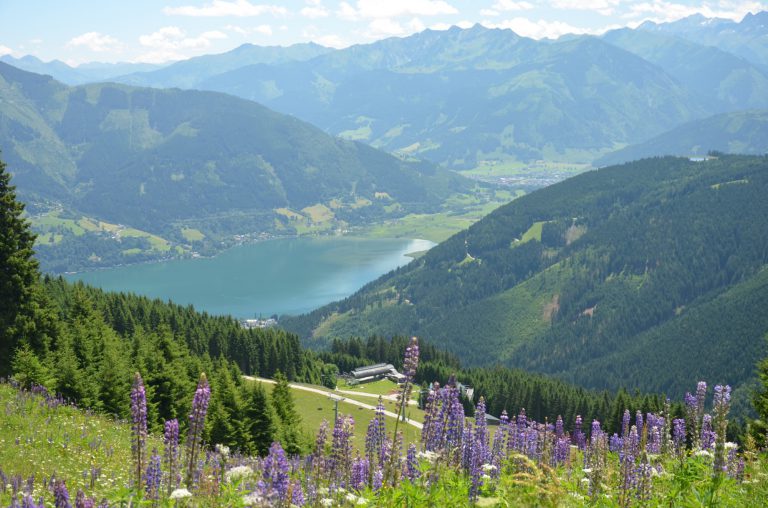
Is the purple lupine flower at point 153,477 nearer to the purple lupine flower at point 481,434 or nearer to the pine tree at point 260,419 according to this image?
the purple lupine flower at point 481,434

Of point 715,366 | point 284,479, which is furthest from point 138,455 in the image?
point 715,366

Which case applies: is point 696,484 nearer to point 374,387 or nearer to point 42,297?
point 42,297

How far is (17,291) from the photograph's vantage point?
50.5 m

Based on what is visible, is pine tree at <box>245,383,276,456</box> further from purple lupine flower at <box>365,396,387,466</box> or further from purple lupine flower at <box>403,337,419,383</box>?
purple lupine flower at <box>403,337,419,383</box>

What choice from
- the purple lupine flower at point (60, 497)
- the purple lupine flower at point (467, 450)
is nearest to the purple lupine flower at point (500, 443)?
the purple lupine flower at point (467, 450)

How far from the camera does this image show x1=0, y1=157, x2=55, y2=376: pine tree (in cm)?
4894

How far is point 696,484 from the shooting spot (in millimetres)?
13539

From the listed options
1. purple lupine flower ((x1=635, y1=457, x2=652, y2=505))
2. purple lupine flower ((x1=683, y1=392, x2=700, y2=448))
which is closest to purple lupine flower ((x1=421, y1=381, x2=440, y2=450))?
purple lupine flower ((x1=635, y1=457, x2=652, y2=505))

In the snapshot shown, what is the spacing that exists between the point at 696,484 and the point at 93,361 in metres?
47.3

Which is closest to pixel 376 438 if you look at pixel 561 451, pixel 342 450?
pixel 342 450

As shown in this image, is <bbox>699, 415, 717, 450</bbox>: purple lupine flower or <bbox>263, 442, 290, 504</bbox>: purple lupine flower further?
<bbox>699, 415, 717, 450</bbox>: purple lupine flower


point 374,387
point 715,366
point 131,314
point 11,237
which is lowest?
point 715,366

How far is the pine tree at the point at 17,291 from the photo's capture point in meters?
48.9

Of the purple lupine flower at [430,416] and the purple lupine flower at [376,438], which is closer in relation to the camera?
the purple lupine flower at [430,416]
